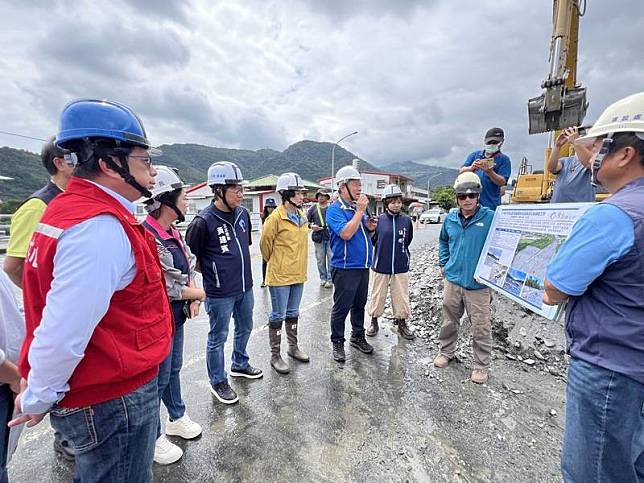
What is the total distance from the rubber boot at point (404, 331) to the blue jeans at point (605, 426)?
3.02 meters

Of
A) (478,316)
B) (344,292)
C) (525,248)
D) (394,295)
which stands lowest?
(394,295)

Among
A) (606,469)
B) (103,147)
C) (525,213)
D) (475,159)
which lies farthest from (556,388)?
(103,147)

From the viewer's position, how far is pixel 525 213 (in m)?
2.78

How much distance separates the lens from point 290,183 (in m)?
3.48

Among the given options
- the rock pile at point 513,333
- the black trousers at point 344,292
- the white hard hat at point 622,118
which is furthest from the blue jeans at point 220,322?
the white hard hat at point 622,118

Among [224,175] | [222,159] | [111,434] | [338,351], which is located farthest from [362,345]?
[222,159]

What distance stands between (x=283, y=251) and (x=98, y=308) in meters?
2.42

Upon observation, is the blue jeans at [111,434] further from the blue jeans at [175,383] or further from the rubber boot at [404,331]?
the rubber boot at [404,331]

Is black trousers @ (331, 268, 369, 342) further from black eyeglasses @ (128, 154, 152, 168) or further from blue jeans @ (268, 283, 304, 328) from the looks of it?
black eyeglasses @ (128, 154, 152, 168)

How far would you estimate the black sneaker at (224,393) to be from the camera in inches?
114

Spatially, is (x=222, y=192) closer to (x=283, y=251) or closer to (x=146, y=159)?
(x=283, y=251)

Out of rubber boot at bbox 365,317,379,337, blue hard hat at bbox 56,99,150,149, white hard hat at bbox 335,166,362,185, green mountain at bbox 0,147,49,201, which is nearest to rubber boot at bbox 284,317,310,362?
rubber boot at bbox 365,317,379,337

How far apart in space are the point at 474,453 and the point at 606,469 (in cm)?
122

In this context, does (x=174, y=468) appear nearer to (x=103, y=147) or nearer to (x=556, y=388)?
(x=103, y=147)
